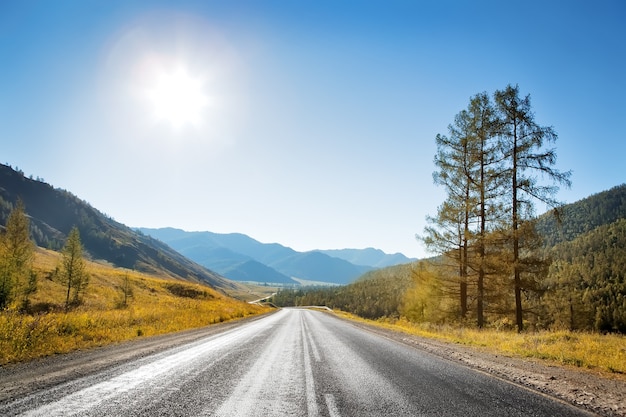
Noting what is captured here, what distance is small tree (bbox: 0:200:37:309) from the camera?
1134 inches

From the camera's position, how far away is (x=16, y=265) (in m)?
34.1

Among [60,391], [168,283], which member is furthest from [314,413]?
[168,283]

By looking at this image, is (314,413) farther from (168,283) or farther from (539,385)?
(168,283)

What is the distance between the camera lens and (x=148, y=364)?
8672 millimetres

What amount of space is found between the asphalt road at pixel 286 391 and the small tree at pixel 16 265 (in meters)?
29.0

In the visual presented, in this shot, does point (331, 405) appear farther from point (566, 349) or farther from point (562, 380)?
point (566, 349)

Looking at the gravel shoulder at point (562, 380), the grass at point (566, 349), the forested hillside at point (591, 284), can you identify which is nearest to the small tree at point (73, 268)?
the grass at point (566, 349)

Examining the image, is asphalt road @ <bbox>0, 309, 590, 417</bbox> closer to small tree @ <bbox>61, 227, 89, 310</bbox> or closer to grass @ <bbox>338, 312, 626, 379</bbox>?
grass @ <bbox>338, 312, 626, 379</bbox>

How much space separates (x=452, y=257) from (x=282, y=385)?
19.2 metres

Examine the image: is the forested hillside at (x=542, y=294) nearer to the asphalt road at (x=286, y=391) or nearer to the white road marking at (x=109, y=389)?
the asphalt road at (x=286, y=391)

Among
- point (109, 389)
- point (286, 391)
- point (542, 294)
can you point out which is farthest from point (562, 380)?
point (542, 294)

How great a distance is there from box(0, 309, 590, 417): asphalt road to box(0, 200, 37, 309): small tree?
29004 mm

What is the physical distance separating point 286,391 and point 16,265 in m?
40.7

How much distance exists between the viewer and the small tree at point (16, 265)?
28.8 metres
